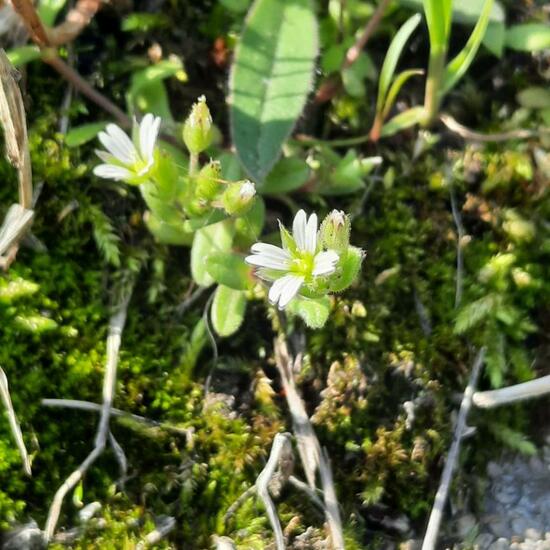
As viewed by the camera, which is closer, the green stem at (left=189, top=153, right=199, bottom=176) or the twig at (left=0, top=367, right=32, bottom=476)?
the twig at (left=0, top=367, right=32, bottom=476)

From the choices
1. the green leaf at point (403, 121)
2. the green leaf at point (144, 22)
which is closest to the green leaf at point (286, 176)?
the green leaf at point (403, 121)

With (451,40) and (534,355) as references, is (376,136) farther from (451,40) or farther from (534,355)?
(534,355)

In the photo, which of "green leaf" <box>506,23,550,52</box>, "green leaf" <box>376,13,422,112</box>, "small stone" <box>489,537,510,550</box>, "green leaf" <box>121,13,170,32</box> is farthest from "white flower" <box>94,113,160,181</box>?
"small stone" <box>489,537,510,550</box>

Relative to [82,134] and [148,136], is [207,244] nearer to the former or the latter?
[148,136]

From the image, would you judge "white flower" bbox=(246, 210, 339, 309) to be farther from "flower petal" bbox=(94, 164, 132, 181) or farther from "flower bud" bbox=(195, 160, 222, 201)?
"flower petal" bbox=(94, 164, 132, 181)

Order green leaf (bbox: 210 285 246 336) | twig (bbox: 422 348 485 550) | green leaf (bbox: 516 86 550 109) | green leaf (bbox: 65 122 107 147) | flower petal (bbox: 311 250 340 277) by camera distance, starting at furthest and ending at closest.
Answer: green leaf (bbox: 516 86 550 109) < green leaf (bbox: 65 122 107 147) < green leaf (bbox: 210 285 246 336) < twig (bbox: 422 348 485 550) < flower petal (bbox: 311 250 340 277)

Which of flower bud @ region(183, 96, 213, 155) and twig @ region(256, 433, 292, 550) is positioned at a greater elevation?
flower bud @ region(183, 96, 213, 155)

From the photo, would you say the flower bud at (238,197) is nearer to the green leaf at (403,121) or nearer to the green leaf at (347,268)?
the green leaf at (347,268)

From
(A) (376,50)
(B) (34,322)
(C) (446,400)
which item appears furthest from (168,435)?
(A) (376,50)
